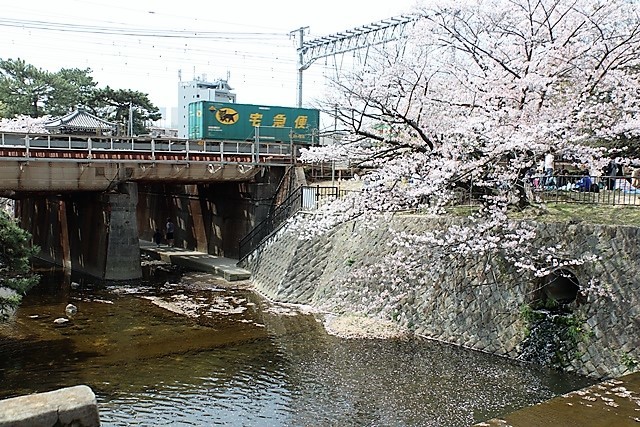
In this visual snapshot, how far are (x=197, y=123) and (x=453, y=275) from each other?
22.8 metres

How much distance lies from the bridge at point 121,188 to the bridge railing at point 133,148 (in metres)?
0.04

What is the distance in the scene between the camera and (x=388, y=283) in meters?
16.1

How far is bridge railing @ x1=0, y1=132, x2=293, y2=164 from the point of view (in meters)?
20.5

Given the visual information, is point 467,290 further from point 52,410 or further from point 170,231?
point 170,231

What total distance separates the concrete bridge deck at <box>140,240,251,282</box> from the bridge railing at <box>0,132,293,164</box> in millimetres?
4412

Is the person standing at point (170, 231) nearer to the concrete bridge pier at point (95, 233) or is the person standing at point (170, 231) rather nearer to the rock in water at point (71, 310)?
the concrete bridge pier at point (95, 233)

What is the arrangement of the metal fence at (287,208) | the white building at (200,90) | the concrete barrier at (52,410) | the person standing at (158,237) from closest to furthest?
the concrete barrier at (52,410), the metal fence at (287,208), the person standing at (158,237), the white building at (200,90)

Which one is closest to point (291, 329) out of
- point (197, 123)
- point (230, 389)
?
point (230, 389)

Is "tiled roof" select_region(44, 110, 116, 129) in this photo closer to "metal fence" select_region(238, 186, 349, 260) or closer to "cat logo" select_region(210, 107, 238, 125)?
"cat logo" select_region(210, 107, 238, 125)

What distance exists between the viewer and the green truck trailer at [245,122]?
109 feet

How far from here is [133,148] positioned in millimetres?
23219

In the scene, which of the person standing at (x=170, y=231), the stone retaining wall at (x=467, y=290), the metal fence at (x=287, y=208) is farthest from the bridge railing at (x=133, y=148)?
the stone retaining wall at (x=467, y=290)

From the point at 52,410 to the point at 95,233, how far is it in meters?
18.9

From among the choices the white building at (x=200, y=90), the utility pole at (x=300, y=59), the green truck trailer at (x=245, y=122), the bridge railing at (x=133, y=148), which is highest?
the white building at (x=200, y=90)
